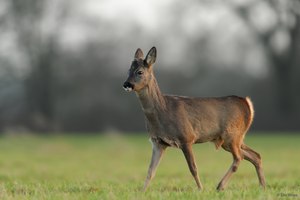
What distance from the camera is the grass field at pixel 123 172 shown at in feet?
35.4

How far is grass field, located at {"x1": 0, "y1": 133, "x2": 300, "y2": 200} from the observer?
35.4 ft

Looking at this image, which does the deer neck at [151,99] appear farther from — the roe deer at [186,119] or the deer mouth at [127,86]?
the deer mouth at [127,86]

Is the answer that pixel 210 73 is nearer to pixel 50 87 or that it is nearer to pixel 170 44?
pixel 170 44

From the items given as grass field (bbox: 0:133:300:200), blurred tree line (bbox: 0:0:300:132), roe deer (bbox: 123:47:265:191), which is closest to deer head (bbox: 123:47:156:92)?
roe deer (bbox: 123:47:265:191)

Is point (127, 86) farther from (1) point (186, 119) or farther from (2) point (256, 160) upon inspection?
(2) point (256, 160)

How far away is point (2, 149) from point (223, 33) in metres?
28.6

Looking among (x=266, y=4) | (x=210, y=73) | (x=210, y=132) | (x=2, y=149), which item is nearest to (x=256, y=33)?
(x=266, y=4)

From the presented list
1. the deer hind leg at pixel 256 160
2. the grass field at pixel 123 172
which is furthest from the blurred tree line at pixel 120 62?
the deer hind leg at pixel 256 160

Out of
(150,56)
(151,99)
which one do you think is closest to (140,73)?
(150,56)

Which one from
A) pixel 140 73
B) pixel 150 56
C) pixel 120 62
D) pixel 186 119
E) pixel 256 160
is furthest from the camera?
pixel 120 62

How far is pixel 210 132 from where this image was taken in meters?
12.2

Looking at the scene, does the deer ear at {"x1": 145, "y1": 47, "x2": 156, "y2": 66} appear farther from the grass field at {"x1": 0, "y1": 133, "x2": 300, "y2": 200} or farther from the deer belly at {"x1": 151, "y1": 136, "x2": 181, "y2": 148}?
the grass field at {"x1": 0, "y1": 133, "x2": 300, "y2": 200}

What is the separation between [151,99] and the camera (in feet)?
38.8

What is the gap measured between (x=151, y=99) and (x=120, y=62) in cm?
4570
